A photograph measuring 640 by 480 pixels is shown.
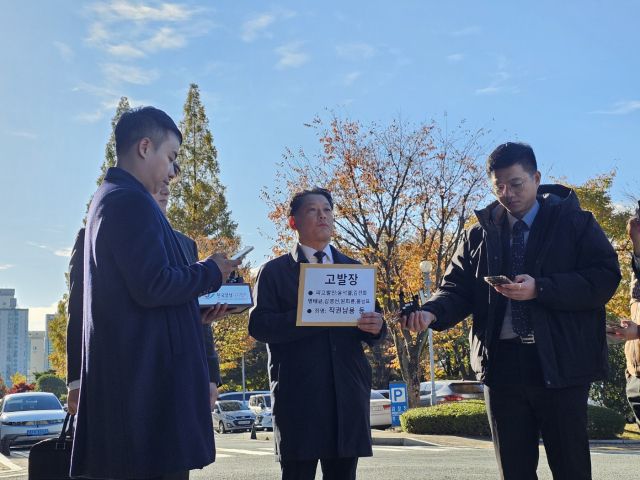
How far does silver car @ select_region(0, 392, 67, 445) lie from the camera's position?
16.8 meters

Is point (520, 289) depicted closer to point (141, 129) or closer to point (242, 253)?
point (242, 253)

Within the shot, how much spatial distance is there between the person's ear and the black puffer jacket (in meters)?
1.80

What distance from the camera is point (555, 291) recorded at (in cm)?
339

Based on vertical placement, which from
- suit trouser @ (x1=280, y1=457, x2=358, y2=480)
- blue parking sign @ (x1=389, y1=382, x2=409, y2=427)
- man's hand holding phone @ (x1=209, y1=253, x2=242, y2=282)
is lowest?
blue parking sign @ (x1=389, y1=382, x2=409, y2=427)

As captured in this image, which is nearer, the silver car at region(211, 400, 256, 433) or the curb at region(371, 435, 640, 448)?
the curb at region(371, 435, 640, 448)

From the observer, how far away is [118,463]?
8.53 ft

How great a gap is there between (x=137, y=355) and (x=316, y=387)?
4.88 feet

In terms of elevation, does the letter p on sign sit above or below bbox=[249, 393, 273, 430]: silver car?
above

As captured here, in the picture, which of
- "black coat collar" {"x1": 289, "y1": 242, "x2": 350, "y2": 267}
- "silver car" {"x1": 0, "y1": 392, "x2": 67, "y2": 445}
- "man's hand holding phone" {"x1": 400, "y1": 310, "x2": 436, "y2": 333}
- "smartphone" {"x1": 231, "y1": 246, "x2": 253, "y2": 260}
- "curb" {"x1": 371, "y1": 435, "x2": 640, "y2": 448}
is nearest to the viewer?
"smartphone" {"x1": 231, "y1": 246, "x2": 253, "y2": 260}

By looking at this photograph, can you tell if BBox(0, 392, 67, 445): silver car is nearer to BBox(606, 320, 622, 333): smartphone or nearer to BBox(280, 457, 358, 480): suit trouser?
BBox(280, 457, 358, 480): suit trouser

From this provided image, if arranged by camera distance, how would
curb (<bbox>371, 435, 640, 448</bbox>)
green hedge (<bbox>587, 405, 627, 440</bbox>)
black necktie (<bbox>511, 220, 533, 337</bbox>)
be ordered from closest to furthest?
1. black necktie (<bbox>511, 220, 533, 337</bbox>)
2. curb (<bbox>371, 435, 640, 448</bbox>)
3. green hedge (<bbox>587, 405, 627, 440</bbox>)

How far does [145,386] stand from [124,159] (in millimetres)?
1020

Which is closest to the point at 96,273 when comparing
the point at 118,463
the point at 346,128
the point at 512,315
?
the point at 118,463

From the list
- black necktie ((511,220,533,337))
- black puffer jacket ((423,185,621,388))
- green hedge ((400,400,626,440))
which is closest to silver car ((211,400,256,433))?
green hedge ((400,400,626,440))
